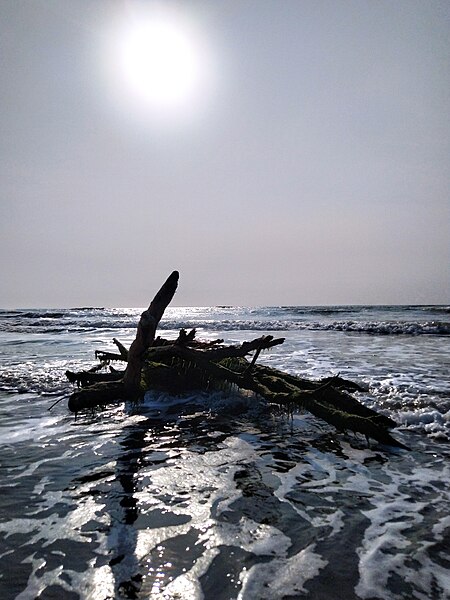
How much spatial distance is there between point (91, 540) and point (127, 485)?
0.98 m

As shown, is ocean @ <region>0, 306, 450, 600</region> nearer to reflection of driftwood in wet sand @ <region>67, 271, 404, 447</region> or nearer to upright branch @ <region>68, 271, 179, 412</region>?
reflection of driftwood in wet sand @ <region>67, 271, 404, 447</region>

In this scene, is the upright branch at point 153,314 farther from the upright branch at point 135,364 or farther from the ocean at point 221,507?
the ocean at point 221,507

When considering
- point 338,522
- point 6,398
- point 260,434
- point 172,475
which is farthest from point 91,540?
point 6,398

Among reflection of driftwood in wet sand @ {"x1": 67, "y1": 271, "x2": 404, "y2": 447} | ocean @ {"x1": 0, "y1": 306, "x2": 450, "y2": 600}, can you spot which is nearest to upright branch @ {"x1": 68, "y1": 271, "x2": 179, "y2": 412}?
reflection of driftwood in wet sand @ {"x1": 67, "y1": 271, "x2": 404, "y2": 447}

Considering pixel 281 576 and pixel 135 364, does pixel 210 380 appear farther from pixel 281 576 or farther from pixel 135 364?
pixel 281 576

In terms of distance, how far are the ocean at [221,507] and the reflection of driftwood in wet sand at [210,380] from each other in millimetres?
388

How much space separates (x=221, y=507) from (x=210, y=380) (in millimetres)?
4693

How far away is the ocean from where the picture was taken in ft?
8.83

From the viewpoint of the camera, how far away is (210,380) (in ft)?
27.5

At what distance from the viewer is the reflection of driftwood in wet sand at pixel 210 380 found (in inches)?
229

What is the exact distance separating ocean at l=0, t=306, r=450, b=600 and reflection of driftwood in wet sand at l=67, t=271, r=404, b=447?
39 centimetres

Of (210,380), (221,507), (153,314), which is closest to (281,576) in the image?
(221,507)

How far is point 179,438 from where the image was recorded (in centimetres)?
574

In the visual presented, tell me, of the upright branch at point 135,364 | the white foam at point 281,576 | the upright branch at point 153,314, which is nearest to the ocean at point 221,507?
the white foam at point 281,576
